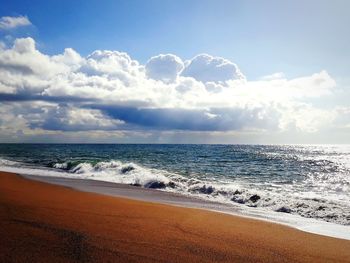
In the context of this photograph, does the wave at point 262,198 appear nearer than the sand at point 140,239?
No

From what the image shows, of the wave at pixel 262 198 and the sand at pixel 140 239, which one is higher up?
the sand at pixel 140 239

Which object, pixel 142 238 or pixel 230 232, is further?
pixel 230 232

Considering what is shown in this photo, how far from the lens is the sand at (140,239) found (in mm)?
5977

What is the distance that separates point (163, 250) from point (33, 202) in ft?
18.3

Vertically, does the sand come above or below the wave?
above

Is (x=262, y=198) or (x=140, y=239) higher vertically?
(x=140, y=239)

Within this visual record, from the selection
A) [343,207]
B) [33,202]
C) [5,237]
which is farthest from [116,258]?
[343,207]

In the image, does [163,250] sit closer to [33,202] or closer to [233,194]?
[33,202]

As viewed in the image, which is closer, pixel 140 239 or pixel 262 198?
pixel 140 239

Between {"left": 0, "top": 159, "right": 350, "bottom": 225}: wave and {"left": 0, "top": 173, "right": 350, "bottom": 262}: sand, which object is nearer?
{"left": 0, "top": 173, "right": 350, "bottom": 262}: sand

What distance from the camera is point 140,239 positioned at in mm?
6988

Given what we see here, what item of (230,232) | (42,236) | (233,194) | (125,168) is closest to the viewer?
(42,236)

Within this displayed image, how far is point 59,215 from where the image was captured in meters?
8.55

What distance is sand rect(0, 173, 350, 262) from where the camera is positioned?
19.6 feet
